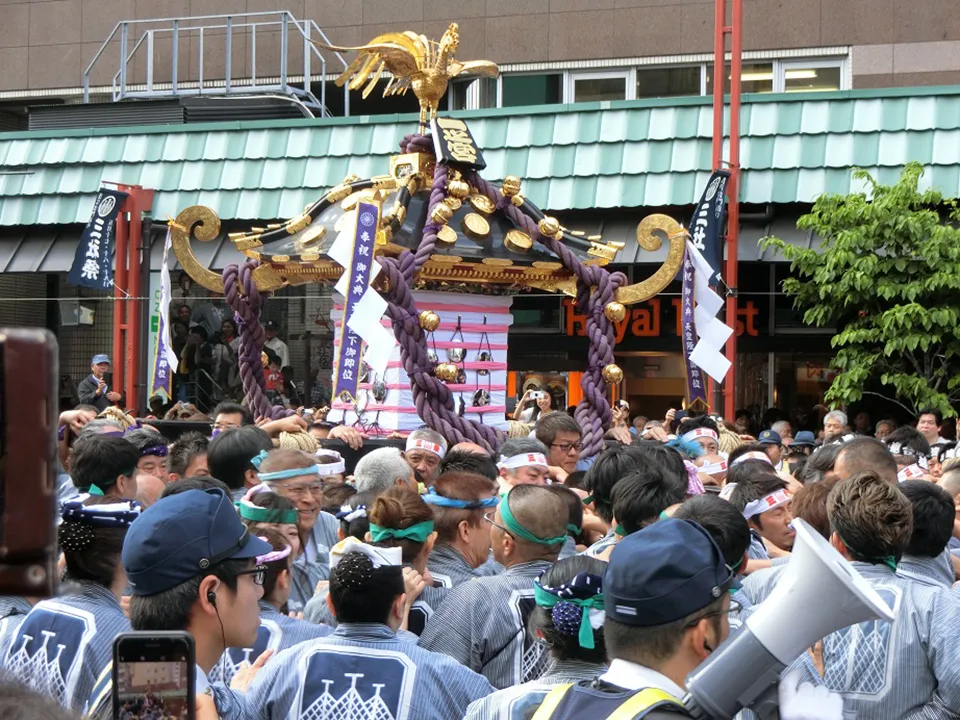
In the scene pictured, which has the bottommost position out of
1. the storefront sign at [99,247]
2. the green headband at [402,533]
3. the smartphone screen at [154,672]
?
the green headband at [402,533]

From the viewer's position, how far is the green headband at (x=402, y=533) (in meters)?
4.70

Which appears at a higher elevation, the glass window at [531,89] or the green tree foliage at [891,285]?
the glass window at [531,89]

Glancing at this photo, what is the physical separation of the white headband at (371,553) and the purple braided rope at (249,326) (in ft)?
23.9

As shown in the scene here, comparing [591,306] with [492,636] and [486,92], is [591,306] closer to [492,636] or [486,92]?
[492,636]

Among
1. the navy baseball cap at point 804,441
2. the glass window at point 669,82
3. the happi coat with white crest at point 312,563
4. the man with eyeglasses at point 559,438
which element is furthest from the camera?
the glass window at point 669,82

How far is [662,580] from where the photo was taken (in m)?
2.73

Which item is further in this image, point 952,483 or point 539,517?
point 952,483

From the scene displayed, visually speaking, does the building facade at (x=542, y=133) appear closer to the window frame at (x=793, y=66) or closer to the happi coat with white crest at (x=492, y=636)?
the window frame at (x=793, y=66)

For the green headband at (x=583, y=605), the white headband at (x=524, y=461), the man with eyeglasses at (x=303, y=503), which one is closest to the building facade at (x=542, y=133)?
the white headband at (x=524, y=461)

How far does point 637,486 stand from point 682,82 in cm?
1655

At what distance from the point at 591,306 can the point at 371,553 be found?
7.42m

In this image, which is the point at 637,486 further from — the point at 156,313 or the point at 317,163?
the point at 317,163

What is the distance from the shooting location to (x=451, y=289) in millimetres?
11367

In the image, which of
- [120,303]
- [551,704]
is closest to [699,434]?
[551,704]
